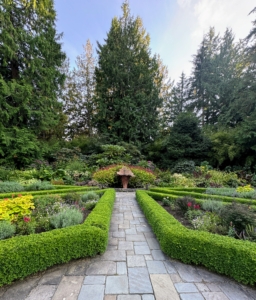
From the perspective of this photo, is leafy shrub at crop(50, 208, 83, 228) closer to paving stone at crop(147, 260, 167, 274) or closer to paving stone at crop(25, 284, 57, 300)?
paving stone at crop(25, 284, 57, 300)

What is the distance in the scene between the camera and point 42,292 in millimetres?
1702

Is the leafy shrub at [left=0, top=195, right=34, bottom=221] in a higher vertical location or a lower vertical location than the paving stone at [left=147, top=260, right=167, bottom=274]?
higher

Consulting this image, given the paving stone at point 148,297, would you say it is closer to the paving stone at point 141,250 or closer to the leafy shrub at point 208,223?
the paving stone at point 141,250

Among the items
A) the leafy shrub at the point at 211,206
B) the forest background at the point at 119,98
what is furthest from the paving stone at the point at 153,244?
the forest background at the point at 119,98

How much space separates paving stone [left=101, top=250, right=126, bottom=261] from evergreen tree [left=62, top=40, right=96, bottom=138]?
13762 mm

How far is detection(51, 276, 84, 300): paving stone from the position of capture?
1644 millimetres

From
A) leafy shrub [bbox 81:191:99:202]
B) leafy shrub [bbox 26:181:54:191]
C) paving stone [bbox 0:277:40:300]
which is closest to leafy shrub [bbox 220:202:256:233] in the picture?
paving stone [bbox 0:277:40:300]

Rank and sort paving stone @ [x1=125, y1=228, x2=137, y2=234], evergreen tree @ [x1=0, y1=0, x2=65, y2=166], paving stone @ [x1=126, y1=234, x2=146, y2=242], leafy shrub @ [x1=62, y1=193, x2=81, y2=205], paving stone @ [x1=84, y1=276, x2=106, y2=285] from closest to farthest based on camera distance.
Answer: paving stone @ [x1=84, y1=276, x2=106, y2=285] < paving stone @ [x1=126, y1=234, x2=146, y2=242] < paving stone @ [x1=125, y1=228, x2=137, y2=234] < leafy shrub @ [x1=62, y1=193, x2=81, y2=205] < evergreen tree @ [x1=0, y1=0, x2=65, y2=166]

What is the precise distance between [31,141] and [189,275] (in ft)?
34.1

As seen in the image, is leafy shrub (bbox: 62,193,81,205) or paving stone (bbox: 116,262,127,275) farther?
leafy shrub (bbox: 62,193,81,205)

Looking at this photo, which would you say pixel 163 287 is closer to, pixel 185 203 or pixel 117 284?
pixel 117 284

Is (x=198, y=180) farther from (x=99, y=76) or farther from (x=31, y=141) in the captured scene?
(x=99, y=76)

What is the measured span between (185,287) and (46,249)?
1.72 metres

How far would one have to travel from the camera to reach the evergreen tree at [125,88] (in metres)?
13.0
